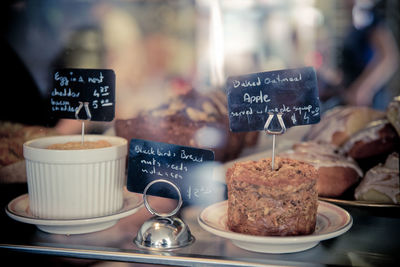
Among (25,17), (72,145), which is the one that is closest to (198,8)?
(25,17)

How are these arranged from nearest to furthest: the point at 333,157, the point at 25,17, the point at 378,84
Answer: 1. the point at 333,157
2. the point at 25,17
3. the point at 378,84

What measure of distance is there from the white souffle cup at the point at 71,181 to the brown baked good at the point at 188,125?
435 millimetres

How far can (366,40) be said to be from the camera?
384cm

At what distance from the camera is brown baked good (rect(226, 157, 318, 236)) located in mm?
1108

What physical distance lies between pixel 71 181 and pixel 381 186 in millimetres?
1120

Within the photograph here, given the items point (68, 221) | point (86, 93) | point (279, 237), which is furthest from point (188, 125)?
point (279, 237)

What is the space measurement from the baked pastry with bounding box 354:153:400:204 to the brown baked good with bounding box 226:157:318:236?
552 millimetres

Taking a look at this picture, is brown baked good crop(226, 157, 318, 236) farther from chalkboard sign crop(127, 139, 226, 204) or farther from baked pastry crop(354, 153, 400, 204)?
baked pastry crop(354, 153, 400, 204)

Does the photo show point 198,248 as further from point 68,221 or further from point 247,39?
point 247,39

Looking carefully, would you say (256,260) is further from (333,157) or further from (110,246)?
(333,157)

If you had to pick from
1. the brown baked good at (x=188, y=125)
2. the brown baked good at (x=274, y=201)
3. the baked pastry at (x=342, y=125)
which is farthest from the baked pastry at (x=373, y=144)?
the brown baked good at (x=274, y=201)

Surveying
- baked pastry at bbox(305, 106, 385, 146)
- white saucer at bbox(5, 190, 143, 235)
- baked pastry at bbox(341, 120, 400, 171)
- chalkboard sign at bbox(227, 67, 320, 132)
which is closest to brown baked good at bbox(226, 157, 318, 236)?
chalkboard sign at bbox(227, 67, 320, 132)

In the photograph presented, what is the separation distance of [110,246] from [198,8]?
3269 millimetres

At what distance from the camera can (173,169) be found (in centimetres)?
127
